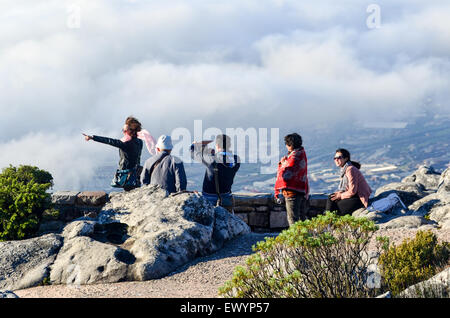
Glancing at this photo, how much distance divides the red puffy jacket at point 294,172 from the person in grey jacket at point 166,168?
190 centimetres

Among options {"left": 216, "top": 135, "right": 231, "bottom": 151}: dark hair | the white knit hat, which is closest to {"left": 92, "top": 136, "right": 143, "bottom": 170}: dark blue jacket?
the white knit hat

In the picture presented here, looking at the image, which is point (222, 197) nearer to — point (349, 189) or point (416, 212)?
point (349, 189)

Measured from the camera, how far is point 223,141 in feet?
31.6

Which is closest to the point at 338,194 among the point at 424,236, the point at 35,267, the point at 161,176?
the point at 424,236

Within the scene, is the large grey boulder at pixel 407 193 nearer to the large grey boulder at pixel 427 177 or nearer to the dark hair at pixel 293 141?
the large grey boulder at pixel 427 177

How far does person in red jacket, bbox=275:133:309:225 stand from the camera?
923 cm

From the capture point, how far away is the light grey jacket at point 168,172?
9555 mm

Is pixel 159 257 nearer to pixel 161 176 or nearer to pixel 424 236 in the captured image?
pixel 161 176

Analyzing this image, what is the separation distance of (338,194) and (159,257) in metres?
4.51

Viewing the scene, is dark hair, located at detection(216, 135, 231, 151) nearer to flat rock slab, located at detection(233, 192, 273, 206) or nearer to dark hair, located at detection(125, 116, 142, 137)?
dark hair, located at detection(125, 116, 142, 137)

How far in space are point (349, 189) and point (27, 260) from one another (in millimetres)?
6357

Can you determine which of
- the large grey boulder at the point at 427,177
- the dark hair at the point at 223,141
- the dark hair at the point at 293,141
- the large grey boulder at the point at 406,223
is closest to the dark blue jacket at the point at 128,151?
the dark hair at the point at 223,141

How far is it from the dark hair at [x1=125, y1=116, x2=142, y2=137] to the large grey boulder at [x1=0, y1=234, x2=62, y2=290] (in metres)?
2.76

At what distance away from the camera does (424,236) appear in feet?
24.9
